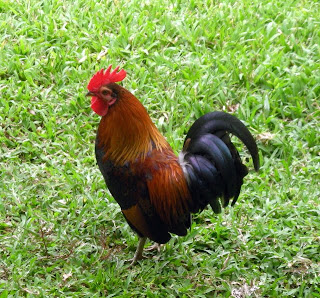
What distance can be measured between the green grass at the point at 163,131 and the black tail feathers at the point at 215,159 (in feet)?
2.40

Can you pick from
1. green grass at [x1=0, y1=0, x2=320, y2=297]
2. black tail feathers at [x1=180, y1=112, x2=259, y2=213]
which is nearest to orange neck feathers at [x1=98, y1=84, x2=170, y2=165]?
black tail feathers at [x1=180, y1=112, x2=259, y2=213]

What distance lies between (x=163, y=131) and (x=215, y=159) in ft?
5.53

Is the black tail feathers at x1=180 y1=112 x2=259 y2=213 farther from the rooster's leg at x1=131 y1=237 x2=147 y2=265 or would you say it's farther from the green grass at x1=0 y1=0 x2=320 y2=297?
the green grass at x1=0 y1=0 x2=320 y2=297

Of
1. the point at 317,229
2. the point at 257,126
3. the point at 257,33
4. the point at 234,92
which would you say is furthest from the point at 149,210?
the point at 257,33

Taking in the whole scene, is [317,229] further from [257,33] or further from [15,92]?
[15,92]

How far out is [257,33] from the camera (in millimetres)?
6371

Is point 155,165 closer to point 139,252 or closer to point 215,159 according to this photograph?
point 215,159

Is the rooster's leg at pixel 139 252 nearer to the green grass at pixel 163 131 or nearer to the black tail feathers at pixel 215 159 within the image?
the green grass at pixel 163 131

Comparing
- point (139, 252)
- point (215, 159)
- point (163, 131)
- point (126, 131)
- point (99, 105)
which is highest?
point (99, 105)

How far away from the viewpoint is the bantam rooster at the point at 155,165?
12.6ft

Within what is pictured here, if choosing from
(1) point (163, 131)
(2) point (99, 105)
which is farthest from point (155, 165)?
(1) point (163, 131)

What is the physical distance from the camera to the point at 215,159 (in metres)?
3.78

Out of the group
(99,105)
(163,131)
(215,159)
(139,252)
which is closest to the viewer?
(215,159)

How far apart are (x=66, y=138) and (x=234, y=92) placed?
1.69m
